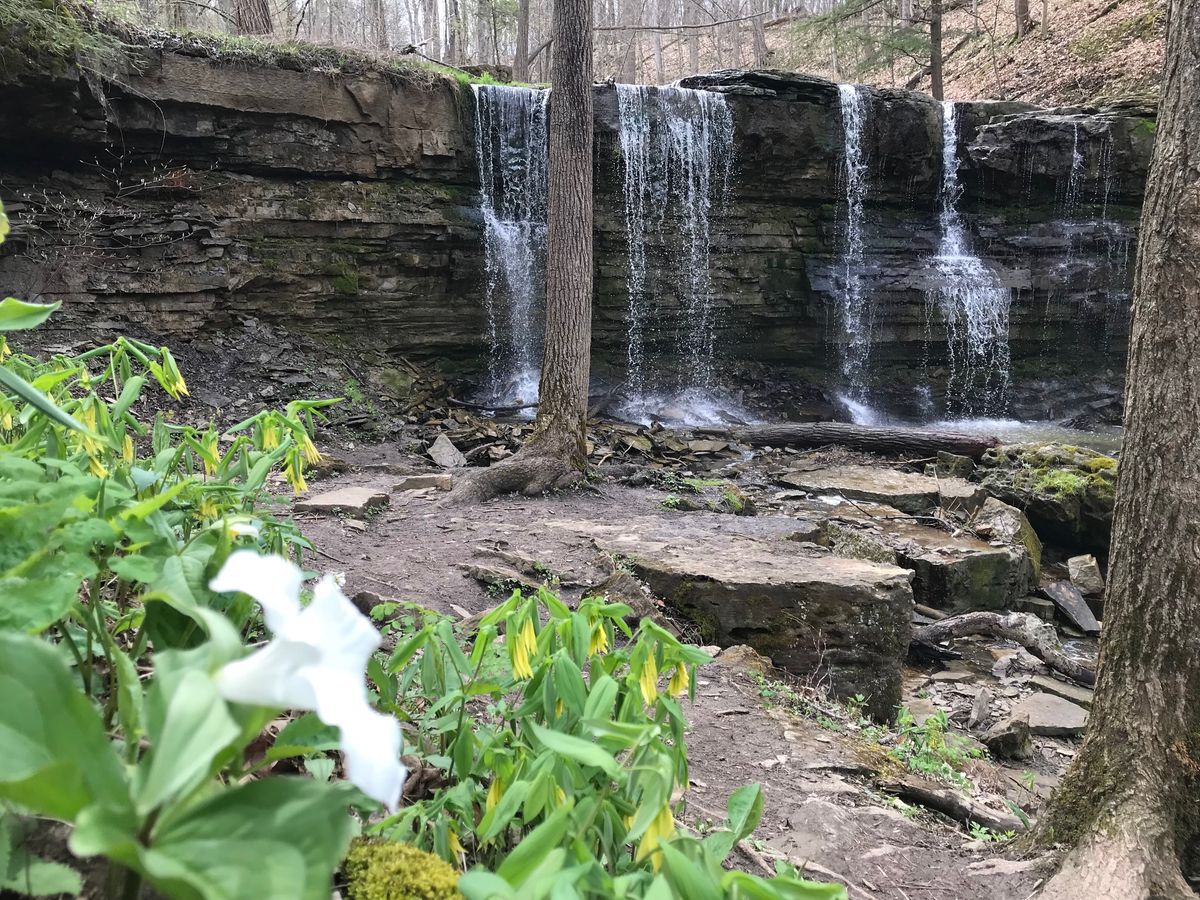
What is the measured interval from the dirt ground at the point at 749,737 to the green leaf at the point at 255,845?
1.65 meters

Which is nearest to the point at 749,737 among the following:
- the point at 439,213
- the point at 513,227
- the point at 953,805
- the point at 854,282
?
the point at 953,805

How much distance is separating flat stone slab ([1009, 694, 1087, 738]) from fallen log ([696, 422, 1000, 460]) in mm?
5730

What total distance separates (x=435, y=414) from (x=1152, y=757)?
9.13m

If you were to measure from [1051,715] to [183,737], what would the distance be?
5033 millimetres

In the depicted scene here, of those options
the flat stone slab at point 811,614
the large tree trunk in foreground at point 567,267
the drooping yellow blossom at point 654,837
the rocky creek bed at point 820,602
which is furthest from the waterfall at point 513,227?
the drooping yellow blossom at point 654,837

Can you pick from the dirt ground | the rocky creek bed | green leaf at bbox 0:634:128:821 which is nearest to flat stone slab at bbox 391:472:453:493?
the rocky creek bed

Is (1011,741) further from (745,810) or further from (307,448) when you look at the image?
(307,448)

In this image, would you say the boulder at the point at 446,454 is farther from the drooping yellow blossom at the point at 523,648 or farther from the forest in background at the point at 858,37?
the drooping yellow blossom at the point at 523,648

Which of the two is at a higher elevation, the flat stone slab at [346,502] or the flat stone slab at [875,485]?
the flat stone slab at [346,502]

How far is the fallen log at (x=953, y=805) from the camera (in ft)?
9.53

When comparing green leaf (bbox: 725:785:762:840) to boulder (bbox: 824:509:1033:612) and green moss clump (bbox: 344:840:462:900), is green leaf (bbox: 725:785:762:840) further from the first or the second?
boulder (bbox: 824:509:1033:612)

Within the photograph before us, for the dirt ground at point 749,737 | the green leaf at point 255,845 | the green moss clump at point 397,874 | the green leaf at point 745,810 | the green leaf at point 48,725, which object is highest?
the green leaf at point 48,725

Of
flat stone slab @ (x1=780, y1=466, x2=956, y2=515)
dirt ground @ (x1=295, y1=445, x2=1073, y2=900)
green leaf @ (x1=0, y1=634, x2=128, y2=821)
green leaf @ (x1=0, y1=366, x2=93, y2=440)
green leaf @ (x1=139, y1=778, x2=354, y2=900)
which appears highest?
green leaf @ (x1=0, y1=366, x2=93, y2=440)

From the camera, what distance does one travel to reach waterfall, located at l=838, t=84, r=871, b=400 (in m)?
13.1
